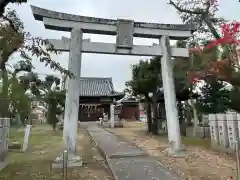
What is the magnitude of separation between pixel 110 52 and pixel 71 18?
1.91m

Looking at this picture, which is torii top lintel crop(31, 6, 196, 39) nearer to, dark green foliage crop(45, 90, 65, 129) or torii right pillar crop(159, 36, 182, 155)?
torii right pillar crop(159, 36, 182, 155)

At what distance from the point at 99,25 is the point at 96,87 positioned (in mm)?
29705

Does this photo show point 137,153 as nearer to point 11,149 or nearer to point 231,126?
point 231,126

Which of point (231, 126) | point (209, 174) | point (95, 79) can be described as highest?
point (95, 79)

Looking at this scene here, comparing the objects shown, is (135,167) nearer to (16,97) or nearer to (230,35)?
(230,35)

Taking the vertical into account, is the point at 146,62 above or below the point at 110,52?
above

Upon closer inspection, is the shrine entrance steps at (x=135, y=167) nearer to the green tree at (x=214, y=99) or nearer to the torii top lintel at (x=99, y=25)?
the torii top lintel at (x=99, y=25)

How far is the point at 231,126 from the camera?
10.7 m

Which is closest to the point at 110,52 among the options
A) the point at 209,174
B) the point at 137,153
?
the point at 137,153

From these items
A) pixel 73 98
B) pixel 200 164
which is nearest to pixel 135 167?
pixel 200 164

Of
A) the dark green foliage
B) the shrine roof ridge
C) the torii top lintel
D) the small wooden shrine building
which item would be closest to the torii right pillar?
the torii top lintel

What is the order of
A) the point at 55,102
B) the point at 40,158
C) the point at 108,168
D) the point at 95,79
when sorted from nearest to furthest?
the point at 108,168 < the point at 40,158 < the point at 55,102 < the point at 95,79

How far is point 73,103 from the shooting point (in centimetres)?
928

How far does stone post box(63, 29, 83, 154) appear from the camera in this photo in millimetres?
9094
